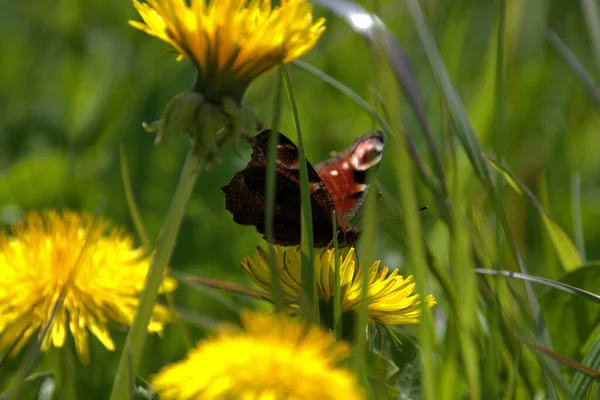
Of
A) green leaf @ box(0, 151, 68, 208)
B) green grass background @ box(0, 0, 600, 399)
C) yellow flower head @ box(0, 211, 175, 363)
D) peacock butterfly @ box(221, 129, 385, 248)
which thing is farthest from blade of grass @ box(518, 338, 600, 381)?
green leaf @ box(0, 151, 68, 208)

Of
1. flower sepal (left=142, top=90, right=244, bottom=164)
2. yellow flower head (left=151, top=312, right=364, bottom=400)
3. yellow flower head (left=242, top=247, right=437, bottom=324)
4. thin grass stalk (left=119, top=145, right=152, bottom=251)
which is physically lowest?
yellow flower head (left=151, top=312, right=364, bottom=400)

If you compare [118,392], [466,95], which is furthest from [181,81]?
[118,392]

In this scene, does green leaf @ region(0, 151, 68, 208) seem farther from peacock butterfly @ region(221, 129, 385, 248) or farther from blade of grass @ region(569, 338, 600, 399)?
blade of grass @ region(569, 338, 600, 399)

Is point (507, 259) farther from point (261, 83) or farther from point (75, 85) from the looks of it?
point (75, 85)

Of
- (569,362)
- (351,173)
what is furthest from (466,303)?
(351,173)

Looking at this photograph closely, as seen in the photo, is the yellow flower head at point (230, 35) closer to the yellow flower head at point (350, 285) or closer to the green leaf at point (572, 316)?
the yellow flower head at point (350, 285)

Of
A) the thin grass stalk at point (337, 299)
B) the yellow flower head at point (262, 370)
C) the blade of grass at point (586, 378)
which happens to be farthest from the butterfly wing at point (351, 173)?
the yellow flower head at point (262, 370)

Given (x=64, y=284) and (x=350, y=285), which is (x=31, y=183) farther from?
(x=350, y=285)
